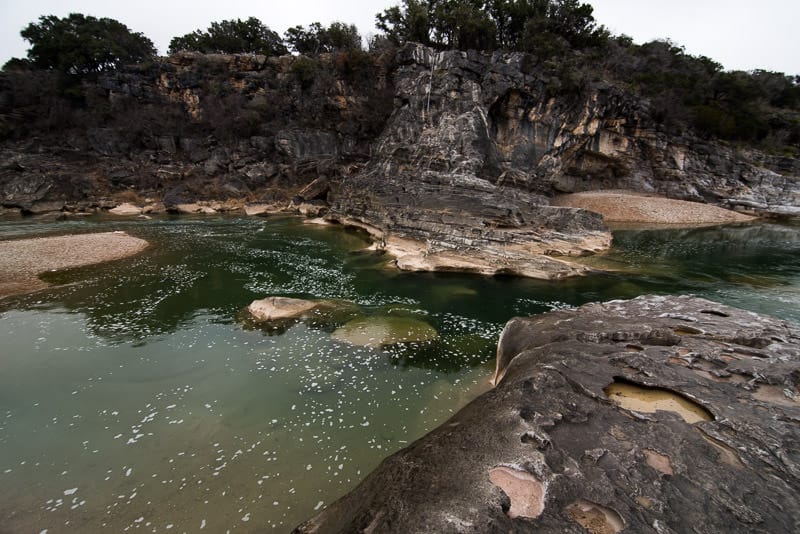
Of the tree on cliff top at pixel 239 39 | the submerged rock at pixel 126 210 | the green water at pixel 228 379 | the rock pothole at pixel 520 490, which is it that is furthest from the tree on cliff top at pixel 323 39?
the rock pothole at pixel 520 490

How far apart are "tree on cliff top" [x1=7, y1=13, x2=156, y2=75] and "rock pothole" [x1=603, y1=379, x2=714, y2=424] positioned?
6463 cm

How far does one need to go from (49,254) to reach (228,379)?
58.0ft

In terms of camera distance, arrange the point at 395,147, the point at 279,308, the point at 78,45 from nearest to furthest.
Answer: the point at 279,308 → the point at 395,147 → the point at 78,45

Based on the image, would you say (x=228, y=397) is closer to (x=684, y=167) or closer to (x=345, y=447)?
(x=345, y=447)

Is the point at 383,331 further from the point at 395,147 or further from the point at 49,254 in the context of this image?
the point at 395,147

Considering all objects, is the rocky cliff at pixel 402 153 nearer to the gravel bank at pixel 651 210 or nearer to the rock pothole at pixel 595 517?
the gravel bank at pixel 651 210

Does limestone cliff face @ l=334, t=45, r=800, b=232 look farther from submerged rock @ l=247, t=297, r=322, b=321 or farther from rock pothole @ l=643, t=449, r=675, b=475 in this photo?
rock pothole @ l=643, t=449, r=675, b=475

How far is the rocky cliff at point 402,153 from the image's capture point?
21.8 meters

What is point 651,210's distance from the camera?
34.9 metres

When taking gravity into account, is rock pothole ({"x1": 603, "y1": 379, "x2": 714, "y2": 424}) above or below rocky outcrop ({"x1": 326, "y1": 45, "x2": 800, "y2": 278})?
below

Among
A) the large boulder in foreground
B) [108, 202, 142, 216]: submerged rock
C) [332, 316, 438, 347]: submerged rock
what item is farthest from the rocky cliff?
the large boulder in foreground

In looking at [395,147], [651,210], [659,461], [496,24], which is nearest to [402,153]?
[395,147]

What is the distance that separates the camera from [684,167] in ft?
124

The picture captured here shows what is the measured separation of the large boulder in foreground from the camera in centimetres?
318
